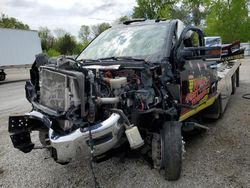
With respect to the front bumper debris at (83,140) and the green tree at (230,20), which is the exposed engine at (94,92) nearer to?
the front bumper debris at (83,140)

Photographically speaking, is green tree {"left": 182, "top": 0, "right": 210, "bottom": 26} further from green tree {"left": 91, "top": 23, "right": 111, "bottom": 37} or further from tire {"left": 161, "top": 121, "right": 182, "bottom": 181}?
tire {"left": 161, "top": 121, "right": 182, "bottom": 181}

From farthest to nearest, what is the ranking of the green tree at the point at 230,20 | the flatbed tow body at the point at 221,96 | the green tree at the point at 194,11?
the green tree at the point at 194,11 → the green tree at the point at 230,20 → the flatbed tow body at the point at 221,96

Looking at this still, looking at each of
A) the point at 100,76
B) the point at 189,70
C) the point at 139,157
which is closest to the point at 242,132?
the point at 189,70

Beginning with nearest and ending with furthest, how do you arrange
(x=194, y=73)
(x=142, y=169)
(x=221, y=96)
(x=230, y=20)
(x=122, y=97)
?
(x=122, y=97) → (x=142, y=169) → (x=194, y=73) → (x=221, y=96) → (x=230, y=20)

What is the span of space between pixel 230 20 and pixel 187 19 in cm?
1870

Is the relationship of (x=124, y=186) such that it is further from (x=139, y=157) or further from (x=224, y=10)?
(x=224, y=10)

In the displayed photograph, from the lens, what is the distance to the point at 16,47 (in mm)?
18906

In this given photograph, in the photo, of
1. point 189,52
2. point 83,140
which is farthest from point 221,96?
point 83,140

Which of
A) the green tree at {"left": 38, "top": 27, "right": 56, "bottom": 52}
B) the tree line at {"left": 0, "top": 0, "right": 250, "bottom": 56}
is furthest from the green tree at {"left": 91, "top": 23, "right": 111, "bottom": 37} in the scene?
the green tree at {"left": 38, "top": 27, "right": 56, "bottom": 52}

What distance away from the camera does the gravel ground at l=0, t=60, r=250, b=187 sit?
3545 mm

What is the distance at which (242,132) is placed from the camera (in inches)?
205

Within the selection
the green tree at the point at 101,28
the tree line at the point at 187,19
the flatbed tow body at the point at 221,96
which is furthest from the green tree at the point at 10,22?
the flatbed tow body at the point at 221,96

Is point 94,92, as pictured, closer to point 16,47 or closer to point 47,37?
point 16,47

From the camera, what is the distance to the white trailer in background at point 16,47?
18.0 m
